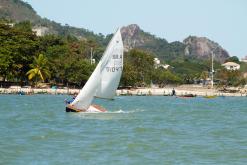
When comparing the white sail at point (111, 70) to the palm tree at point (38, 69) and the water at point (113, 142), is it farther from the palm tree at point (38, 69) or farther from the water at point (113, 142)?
the palm tree at point (38, 69)

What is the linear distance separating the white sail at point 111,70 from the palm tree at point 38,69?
266 feet

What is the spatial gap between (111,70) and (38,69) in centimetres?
8188

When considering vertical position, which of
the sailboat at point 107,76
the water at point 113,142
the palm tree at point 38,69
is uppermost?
the palm tree at point 38,69

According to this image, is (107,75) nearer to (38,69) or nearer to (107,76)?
(107,76)

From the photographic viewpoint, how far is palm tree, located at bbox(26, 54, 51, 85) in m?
142

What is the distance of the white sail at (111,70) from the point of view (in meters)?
60.8

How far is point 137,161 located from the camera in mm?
34250

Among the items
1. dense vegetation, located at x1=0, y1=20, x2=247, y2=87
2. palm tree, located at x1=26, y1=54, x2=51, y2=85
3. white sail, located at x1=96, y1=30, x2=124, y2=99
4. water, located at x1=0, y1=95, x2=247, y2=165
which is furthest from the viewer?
palm tree, located at x1=26, y1=54, x2=51, y2=85

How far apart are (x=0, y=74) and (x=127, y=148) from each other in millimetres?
95347

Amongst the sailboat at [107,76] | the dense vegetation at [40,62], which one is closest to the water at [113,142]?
the sailboat at [107,76]

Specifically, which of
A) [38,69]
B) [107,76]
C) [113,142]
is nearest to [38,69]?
[38,69]

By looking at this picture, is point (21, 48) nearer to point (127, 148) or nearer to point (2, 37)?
point (2, 37)

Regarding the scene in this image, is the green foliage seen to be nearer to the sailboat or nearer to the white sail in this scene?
the sailboat

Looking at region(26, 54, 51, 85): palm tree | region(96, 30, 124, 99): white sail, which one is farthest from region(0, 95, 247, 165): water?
region(26, 54, 51, 85): palm tree
